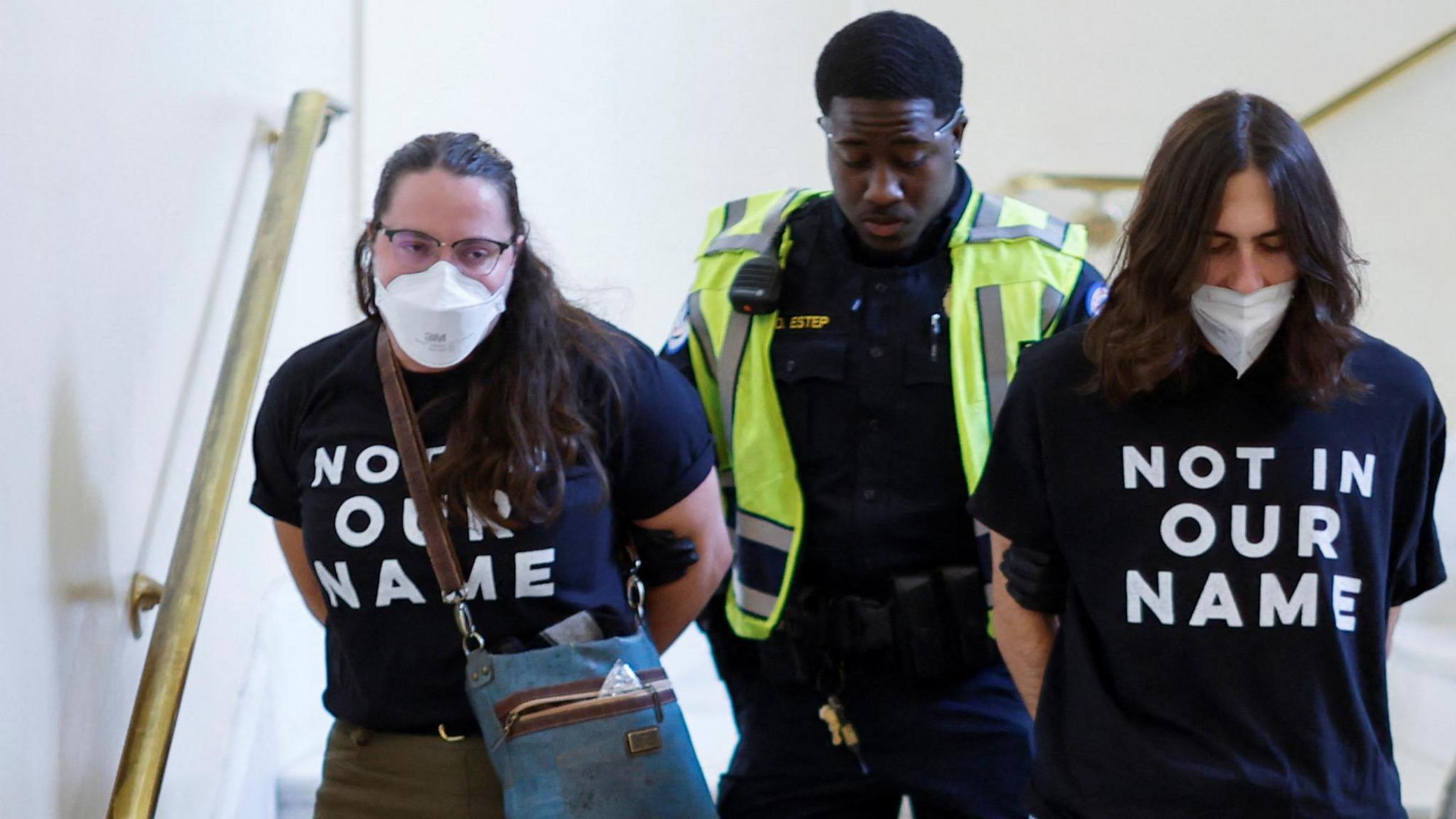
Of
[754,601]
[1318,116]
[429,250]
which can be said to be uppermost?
[1318,116]

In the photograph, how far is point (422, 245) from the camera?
73.7 inches

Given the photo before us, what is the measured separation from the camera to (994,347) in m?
2.13

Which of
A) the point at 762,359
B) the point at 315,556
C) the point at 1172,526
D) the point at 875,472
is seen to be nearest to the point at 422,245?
the point at 315,556

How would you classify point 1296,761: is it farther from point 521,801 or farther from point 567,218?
point 567,218

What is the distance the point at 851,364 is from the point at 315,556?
732mm

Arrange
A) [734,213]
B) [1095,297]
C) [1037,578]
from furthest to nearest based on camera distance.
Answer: [734,213], [1095,297], [1037,578]

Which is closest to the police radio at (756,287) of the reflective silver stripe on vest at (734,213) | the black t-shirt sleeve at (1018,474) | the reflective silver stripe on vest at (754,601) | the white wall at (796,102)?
the reflective silver stripe on vest at (734,213)

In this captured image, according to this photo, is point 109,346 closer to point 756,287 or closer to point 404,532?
point 404,532

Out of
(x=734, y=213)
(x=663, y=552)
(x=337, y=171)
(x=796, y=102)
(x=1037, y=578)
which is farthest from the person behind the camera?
(x=796, y=102)

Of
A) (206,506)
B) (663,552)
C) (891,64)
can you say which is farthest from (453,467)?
(891,64)

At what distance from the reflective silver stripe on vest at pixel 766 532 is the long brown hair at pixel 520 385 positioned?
348mm

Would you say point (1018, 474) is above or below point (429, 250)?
below

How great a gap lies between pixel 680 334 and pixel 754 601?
0.37 meters

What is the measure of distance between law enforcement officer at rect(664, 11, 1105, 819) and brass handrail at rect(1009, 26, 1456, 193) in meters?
1.39
